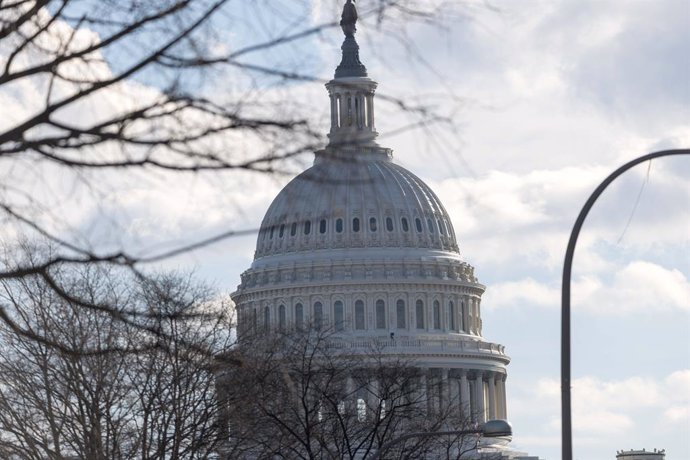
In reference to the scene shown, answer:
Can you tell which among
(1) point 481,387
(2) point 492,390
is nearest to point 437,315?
(1) point 481,387

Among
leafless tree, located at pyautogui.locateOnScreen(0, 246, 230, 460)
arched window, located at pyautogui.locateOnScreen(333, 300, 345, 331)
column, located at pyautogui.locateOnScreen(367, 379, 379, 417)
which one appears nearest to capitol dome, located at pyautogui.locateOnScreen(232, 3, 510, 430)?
arched window, located at pyautogui.locateOnScreen(333, 300, 345, 331)

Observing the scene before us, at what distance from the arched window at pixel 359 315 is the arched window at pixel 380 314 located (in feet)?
4.94

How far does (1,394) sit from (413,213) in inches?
5659

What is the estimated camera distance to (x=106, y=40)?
14430 millimetres

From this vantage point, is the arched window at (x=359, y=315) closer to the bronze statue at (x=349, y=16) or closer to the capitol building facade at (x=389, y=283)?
the capitol building facade at (x=389, y=283)

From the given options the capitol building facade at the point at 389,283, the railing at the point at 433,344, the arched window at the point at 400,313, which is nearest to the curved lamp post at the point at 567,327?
the railing at the point at 433,344

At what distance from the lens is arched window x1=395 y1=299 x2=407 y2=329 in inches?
7387

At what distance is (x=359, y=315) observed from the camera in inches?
7323

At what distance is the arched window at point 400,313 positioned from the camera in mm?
187625

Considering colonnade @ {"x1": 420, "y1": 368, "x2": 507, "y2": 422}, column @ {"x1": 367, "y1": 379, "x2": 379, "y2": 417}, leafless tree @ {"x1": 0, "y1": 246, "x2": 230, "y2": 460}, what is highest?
colonnade @ {"x1": 420, "y1": 368, "x2": 507, "y2": 422}

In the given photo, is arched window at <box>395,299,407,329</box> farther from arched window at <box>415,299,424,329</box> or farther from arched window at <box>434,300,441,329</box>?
arched window at <box>434,300,441,329</box>

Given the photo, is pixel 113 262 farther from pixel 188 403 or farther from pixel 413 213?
pixel 413 213

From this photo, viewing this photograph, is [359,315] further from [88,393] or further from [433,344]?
[88,393]

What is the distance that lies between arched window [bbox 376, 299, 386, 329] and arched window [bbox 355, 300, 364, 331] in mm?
1506
